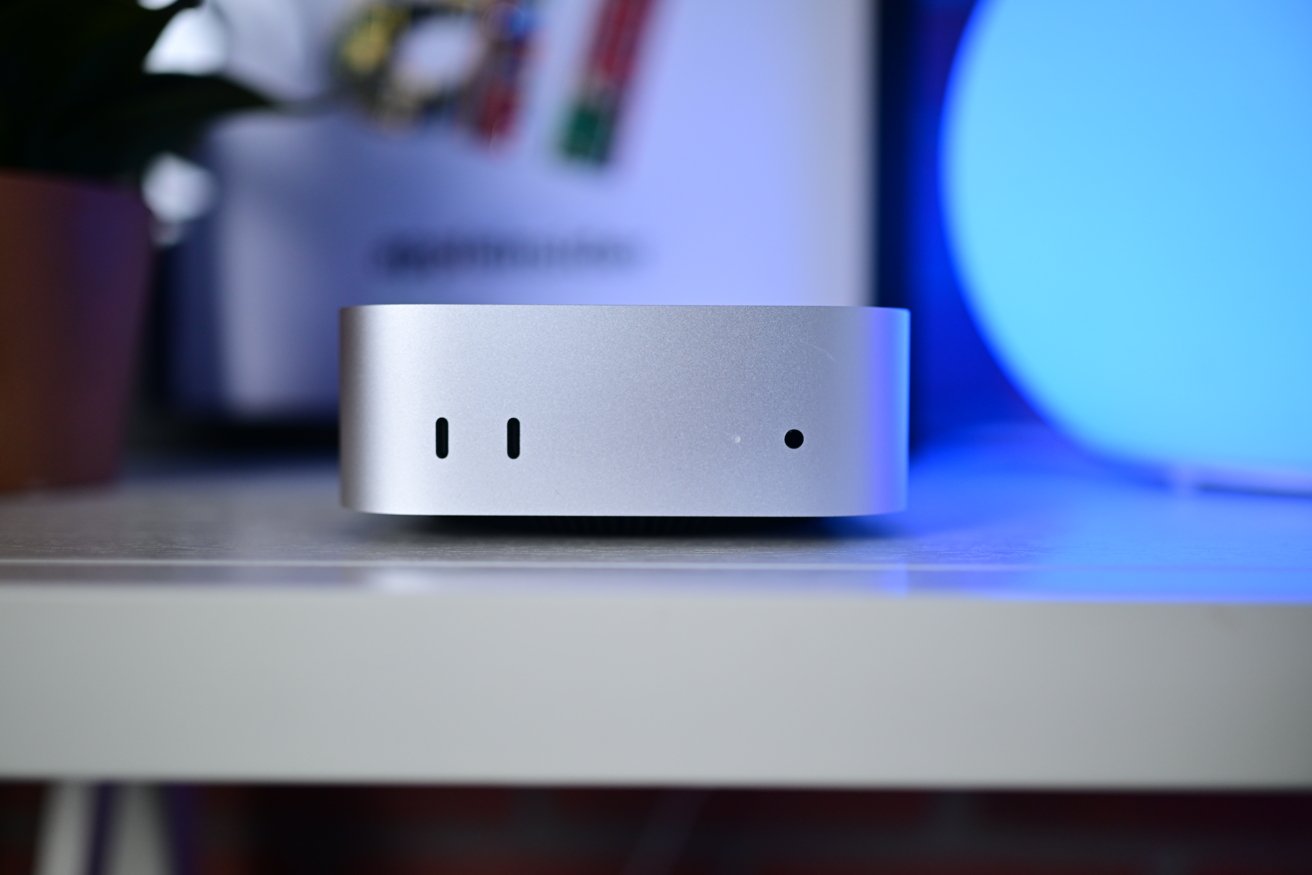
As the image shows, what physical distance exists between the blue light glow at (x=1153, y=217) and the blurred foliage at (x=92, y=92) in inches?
14.1

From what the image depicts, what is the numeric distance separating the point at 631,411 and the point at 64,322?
322 mm

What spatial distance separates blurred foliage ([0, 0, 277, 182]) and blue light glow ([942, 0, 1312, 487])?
0.36m

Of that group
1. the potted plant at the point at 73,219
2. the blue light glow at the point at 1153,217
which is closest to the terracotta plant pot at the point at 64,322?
the potted plant at the point at 73,219

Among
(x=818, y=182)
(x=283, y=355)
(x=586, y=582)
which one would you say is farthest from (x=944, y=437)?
(x=586, y=582)

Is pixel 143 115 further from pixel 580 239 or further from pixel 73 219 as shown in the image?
pixel 580 239

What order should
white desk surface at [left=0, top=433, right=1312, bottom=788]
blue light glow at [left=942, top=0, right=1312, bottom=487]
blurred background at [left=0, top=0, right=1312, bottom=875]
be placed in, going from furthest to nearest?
blurred background at [left=0, top=0, right=1312, bottom=875]
blue light glow at [left=942, top=0, right=1312, bottom=487]
white desk surface at [left=0, top=433, right=1312, bottom=788]

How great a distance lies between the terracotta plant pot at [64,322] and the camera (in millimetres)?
514

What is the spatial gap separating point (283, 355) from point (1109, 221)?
0.50 metres

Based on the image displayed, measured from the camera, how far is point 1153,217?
0.46 m

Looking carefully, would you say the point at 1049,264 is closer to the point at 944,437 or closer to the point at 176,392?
the point at 944,437

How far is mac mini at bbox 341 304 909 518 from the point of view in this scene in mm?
348

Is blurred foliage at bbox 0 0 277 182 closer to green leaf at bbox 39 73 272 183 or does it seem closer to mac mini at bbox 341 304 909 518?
green leaf at bbox 39 73 272 183

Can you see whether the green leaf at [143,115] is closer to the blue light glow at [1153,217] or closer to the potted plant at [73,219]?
the potted plant at [73,219]

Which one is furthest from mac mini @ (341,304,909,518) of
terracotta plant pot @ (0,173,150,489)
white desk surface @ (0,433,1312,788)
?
terracotta plant pot @ (0,173,150,489)
